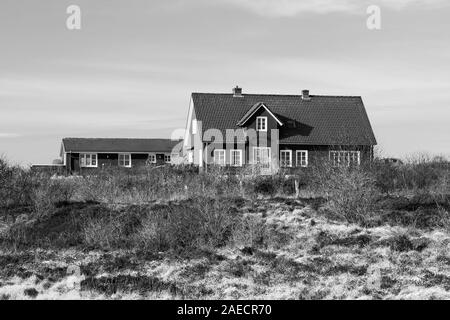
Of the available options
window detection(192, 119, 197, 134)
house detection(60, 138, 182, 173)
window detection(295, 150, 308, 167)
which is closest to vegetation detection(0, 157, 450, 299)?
window detection(295, 150, 308, 167)

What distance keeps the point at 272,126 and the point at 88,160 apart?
16955 millimetres

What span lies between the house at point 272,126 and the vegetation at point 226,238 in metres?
19.3

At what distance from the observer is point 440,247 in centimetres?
1342

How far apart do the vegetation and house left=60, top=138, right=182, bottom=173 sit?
29315mm

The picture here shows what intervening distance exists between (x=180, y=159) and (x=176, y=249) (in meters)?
37.7

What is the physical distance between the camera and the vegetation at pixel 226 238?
37.4ft

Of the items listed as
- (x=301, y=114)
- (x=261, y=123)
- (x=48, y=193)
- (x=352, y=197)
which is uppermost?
(x=301, y=114)

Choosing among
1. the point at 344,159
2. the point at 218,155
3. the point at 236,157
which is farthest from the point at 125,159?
the point at 344,159

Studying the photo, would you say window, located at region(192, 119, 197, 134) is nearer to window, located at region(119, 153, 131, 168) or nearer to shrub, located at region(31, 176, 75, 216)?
window, located at region(119, 153, 131, 168)

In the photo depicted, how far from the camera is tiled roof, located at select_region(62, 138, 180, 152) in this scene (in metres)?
50.1

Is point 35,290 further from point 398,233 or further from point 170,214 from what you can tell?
point 398,233

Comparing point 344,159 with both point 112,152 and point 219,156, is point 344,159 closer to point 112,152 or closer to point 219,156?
point 219,156

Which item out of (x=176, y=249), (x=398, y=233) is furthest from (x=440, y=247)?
(x=176, y=249)

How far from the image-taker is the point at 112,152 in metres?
50.6
